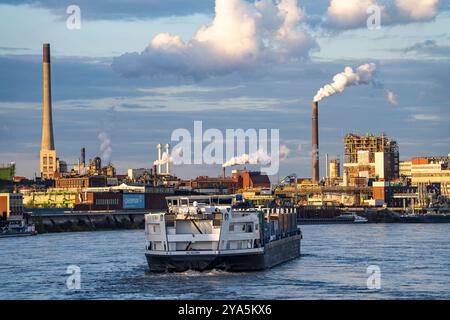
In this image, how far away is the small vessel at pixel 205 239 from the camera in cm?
5244

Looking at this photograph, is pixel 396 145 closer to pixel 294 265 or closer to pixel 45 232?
pixel 45 232

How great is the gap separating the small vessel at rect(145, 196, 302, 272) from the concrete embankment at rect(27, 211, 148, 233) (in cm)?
7364

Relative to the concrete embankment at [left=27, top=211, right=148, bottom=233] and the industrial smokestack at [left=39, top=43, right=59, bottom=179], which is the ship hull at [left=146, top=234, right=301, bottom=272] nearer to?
the concrete embankment at [left=27, top=211, right=148, bottom=233]

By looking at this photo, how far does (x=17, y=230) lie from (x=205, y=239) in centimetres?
6387

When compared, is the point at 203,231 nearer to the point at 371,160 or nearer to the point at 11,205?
the point at 11,205

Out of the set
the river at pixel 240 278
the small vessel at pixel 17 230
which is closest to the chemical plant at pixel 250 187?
the small vessel at pixel 17 230

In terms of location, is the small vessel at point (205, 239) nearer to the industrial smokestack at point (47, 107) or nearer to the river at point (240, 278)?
the river at point (240, 278)

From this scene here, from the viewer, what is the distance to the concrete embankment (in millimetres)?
130875

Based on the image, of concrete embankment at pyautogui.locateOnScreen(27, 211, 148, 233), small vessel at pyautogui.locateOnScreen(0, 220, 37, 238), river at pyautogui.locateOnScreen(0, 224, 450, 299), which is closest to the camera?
river at pyautogui.locateOnScreen(0, 224, 450, 299)

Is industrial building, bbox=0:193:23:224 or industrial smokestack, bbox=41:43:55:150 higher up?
industrial smokestack, bbox=41:43:55:150

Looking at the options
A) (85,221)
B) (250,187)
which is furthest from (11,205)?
(250,187)

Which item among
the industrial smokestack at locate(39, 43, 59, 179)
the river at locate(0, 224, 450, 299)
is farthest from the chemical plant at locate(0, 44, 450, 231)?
the river at locate(0, 224, 450, 299)

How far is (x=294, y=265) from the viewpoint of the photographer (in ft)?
205
